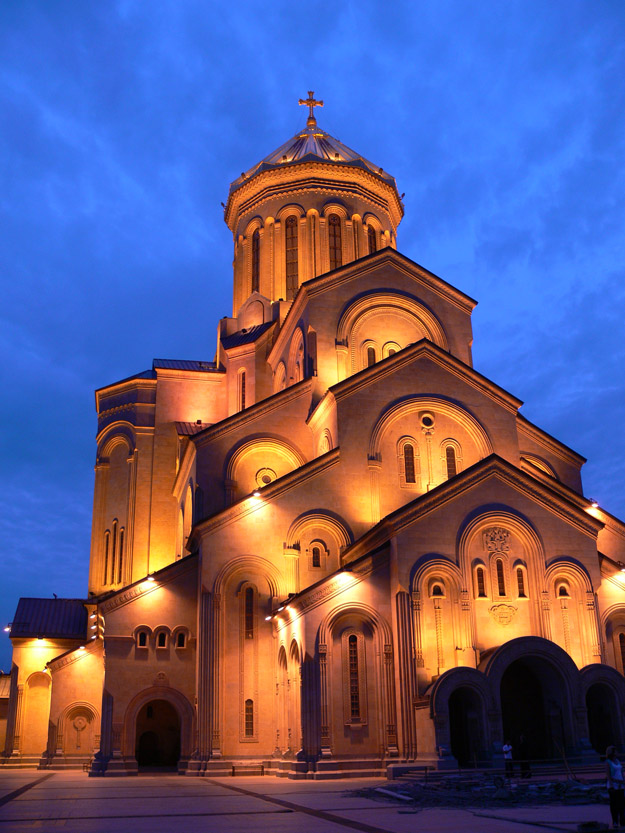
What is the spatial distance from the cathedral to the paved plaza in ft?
15.7

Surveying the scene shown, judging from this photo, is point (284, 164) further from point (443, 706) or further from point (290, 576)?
point (443, 706)

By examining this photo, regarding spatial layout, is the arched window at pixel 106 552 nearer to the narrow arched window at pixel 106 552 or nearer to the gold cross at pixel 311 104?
the narrow arched window at pixel 106 552

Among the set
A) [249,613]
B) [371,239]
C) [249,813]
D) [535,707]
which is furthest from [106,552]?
[249,813]

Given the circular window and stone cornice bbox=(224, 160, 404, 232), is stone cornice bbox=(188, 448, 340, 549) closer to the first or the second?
the circular window

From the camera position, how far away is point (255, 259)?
4772 centimetres

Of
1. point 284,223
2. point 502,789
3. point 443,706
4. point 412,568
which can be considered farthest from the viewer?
point 284,223

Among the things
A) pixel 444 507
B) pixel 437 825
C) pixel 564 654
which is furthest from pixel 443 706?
pixel 437 825

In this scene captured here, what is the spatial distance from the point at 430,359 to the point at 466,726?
46.8 ft

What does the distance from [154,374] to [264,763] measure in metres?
23.4

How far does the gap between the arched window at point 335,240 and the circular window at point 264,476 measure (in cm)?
1401

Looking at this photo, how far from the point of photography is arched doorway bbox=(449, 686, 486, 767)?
85.4 ft

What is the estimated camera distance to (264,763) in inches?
1173

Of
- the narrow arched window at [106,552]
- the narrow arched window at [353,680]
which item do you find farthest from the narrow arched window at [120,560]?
the narrow arched window at [353,680]

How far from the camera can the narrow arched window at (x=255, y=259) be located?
47344 mm
